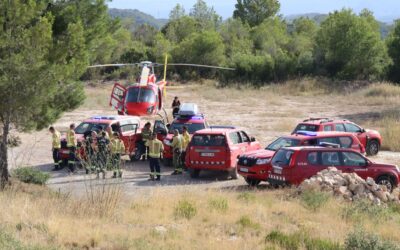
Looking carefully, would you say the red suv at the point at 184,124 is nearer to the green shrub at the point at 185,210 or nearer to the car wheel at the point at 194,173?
the car wheel at the point at 194,173

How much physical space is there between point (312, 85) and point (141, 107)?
31.9 m

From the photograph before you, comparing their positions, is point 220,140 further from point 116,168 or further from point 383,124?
point 383,124

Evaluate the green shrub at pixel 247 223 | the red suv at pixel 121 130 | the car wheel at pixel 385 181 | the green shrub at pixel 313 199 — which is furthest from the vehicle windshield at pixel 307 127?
Answer: the green shrub at pixel 247 223

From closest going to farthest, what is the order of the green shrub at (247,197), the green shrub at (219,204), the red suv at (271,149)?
the green shrub at (219,204), the green shrub at (247,197), the red suv at (271,149)

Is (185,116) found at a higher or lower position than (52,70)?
lower

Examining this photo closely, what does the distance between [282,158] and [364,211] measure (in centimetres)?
435

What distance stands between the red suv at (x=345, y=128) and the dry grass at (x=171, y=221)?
30.0 ft

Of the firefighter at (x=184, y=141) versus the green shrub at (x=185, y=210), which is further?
the firefighter at (x=184, y=141)

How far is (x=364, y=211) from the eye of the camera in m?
14.1

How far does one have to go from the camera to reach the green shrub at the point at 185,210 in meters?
13.2

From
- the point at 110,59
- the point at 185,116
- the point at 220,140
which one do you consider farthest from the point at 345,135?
Answer: the point at 110,59

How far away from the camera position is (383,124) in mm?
35031

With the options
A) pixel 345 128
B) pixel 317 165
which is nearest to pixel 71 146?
pixel 317 165

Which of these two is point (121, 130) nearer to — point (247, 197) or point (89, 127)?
point (89, 127)
